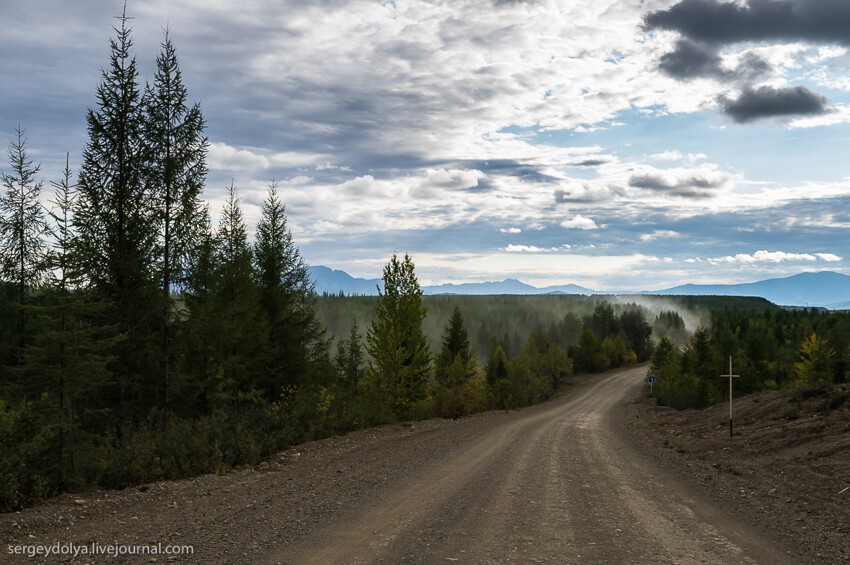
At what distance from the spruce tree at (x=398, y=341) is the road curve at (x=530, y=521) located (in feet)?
43.6

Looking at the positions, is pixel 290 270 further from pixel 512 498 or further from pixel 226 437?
pixel 512 498

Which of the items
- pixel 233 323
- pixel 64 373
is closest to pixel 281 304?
pixel 233 323

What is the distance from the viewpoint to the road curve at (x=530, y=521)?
25.4ft

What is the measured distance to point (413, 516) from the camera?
966cm

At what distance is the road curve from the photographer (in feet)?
25.4

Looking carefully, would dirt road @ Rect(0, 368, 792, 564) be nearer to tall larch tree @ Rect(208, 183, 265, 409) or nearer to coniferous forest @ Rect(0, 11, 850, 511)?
coniferous forest @ Rect(0, 11, 850, 511)

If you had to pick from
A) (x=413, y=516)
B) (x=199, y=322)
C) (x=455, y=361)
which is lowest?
(x=455, y=361)

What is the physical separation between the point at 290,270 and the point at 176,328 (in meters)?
10.5

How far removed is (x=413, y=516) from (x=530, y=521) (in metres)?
2.02

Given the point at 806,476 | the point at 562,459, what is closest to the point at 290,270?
the point at 562,459

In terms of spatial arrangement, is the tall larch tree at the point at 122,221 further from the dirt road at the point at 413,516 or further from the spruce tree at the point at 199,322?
the dirt road at the point at 413,516

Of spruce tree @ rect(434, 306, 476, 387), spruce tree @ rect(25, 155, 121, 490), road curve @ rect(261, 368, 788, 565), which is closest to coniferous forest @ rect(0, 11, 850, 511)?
spruce tree @ rect(25, 155, 121, 490)

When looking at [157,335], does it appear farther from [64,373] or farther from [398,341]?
[398,341]

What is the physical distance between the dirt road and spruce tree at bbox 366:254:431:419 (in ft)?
43.4
